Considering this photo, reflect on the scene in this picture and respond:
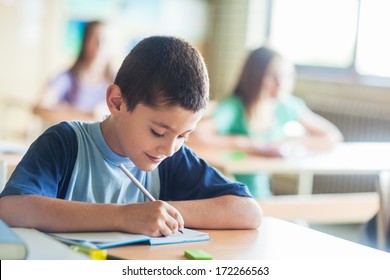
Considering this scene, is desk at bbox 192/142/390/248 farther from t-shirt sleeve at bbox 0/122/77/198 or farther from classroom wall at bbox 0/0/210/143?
classroom wall at bbox 0/0/210/143

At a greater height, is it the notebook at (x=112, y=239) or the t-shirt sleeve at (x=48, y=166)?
the t-shirt sleeve at (x=48, y=166)

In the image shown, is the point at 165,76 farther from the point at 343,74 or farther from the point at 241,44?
the point at 241,44

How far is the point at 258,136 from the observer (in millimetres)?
3432

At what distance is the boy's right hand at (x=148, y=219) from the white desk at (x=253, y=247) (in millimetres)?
40

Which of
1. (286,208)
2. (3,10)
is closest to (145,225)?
(286,208)

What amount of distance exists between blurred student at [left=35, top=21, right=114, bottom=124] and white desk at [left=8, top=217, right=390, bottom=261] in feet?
9.44

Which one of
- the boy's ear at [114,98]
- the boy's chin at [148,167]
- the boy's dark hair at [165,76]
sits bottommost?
the boy's chin at [148,167]

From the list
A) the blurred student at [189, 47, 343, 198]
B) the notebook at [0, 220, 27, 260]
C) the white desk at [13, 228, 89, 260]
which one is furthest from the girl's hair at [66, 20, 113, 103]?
the notebook at [0, 220, 27, 260]

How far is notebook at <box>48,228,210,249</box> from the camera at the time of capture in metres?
1.15

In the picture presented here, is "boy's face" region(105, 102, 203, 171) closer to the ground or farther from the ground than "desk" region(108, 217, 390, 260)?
farther from the ground

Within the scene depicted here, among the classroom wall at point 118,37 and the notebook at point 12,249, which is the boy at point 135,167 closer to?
the notebook at point 12,249

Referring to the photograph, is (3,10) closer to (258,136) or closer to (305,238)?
(258,136)

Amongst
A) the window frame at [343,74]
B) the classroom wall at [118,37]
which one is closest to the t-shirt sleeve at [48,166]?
the classroom wall at [118,37]

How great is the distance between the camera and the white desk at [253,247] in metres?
1.10
